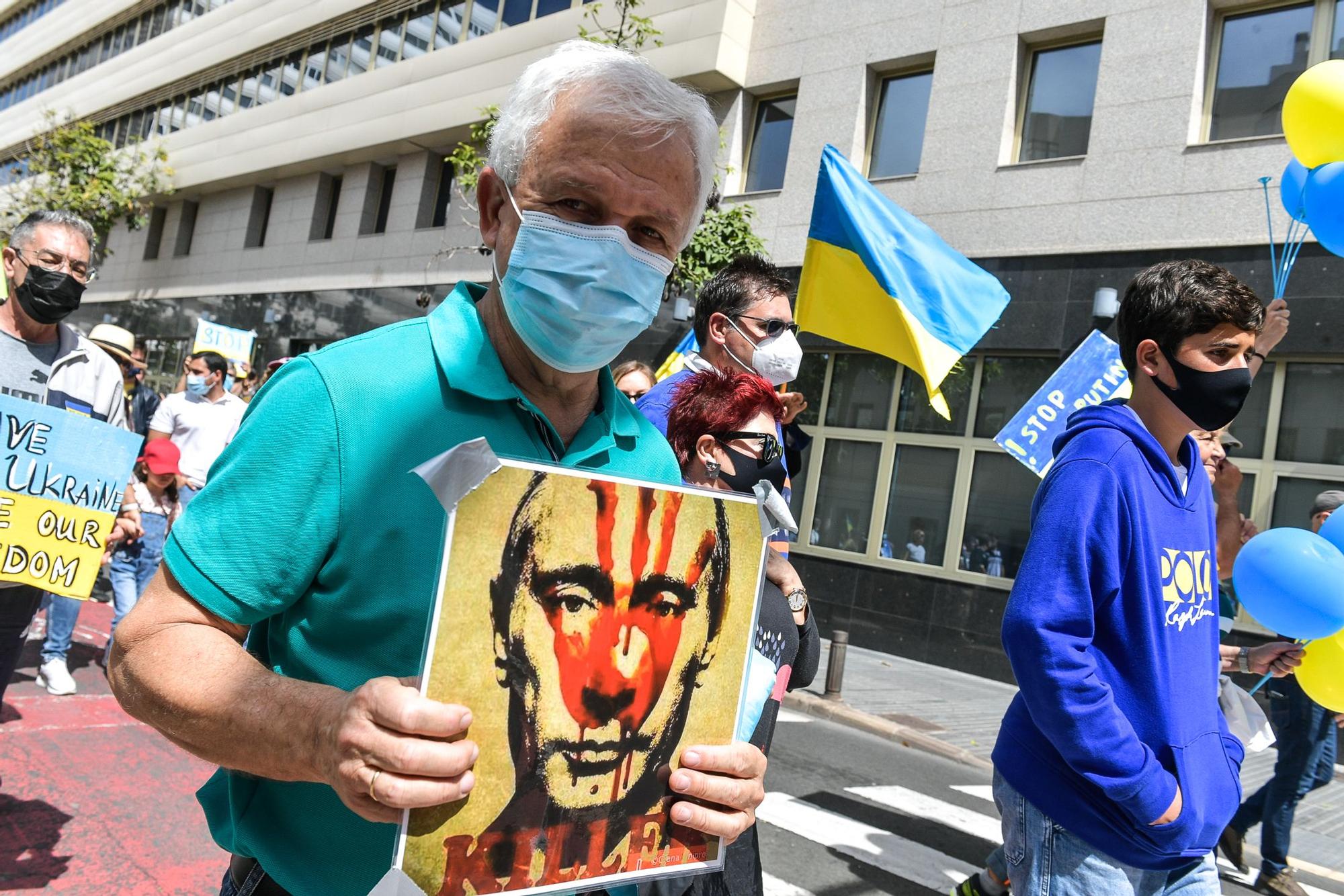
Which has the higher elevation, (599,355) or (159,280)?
(159,280)

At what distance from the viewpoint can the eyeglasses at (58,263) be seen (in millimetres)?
3861

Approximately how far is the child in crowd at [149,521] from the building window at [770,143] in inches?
390

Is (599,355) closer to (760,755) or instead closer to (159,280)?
(760,755)

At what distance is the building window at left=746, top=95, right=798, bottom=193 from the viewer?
14859 mm

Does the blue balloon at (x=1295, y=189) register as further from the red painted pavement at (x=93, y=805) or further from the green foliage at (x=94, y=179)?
the green foliage at (x=94, y=179)

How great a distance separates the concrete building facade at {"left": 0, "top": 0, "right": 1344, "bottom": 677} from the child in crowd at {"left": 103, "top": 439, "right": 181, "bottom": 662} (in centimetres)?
667

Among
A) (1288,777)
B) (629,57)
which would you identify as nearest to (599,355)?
(629,57)

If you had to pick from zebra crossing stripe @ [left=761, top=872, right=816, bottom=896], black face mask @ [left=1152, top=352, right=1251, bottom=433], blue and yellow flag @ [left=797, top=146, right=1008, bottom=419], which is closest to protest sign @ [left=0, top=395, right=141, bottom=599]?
zebra crossing stripe @ [left=761, top=872, right=816, bottom=896]

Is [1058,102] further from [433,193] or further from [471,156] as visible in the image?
[433,193]

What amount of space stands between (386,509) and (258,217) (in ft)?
85.0

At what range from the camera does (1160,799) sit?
2299mm

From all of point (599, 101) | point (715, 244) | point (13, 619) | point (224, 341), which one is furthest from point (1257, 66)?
point (224, 341)

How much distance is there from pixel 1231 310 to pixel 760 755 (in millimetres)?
2125

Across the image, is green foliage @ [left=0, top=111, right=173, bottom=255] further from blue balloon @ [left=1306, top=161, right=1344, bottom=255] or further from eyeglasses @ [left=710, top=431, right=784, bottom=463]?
blue balloon @ [left=1306, top=161, right=1344, bottom=255]
